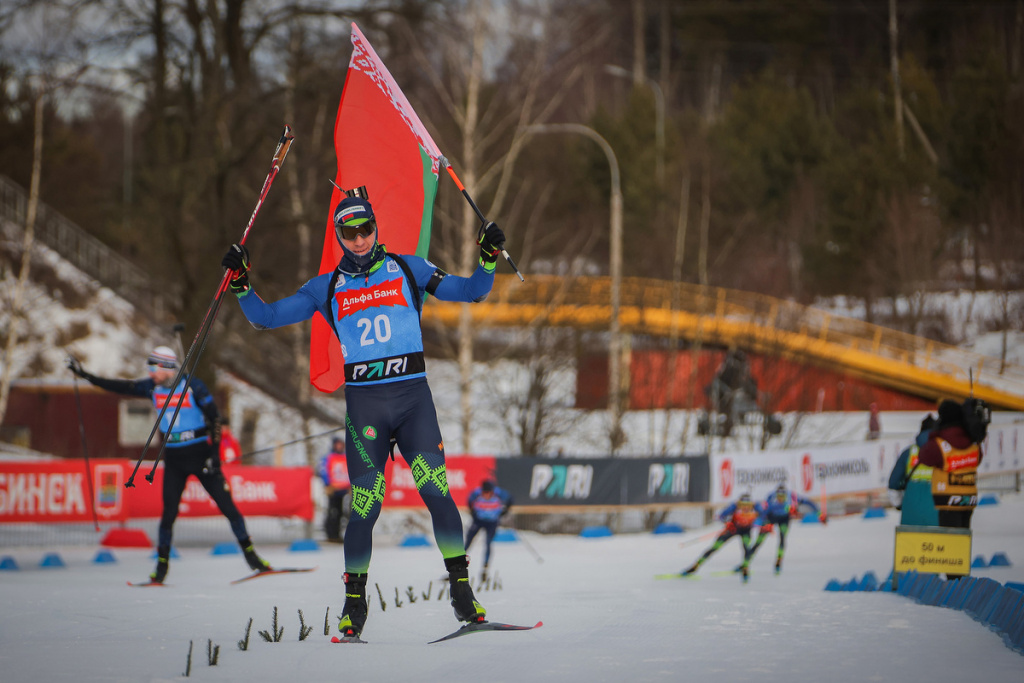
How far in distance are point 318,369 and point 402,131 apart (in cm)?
161

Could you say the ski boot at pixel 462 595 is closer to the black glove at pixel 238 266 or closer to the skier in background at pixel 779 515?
the black glove at pixel 238 266

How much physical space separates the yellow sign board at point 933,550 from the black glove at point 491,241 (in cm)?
472

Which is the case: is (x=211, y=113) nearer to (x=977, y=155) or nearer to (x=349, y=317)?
(x=349, y=317)

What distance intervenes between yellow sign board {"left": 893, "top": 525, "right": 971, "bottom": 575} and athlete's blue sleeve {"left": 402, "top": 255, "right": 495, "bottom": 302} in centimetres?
453

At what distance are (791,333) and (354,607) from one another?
2413cm

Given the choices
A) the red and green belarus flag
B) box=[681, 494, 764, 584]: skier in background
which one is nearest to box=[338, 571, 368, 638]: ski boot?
the red and green belarus flag

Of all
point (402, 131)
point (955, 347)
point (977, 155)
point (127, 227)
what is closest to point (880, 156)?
point (977, 155)

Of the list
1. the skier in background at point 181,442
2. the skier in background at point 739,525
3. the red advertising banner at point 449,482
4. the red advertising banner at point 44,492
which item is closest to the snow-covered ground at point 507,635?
the skier in background at point 181,442

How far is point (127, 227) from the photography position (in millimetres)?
32812

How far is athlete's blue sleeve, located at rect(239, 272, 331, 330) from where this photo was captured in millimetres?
5785

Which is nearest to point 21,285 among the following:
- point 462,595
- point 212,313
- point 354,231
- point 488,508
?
point 488,508

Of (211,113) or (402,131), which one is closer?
(402,131)

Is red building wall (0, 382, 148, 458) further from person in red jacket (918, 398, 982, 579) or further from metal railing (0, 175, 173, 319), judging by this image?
person in red jacket (918, 398, 982, 579)

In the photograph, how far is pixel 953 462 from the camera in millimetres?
9062
